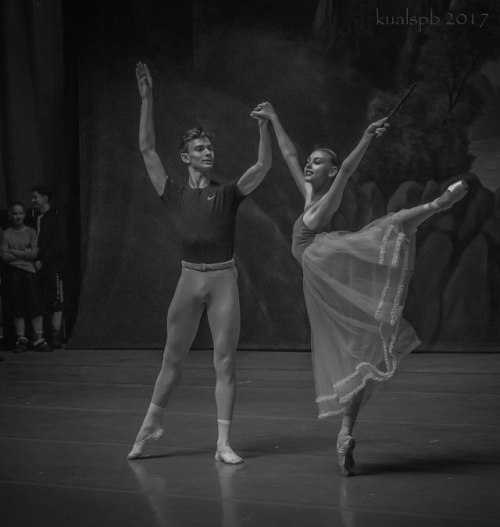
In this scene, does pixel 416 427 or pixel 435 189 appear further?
pixel 435 189

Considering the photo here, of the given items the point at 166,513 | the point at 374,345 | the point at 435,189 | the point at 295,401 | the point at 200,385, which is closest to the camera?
the point at 166,513

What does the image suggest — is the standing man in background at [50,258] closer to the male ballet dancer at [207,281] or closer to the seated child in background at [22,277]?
the seated child in background at [22,277]

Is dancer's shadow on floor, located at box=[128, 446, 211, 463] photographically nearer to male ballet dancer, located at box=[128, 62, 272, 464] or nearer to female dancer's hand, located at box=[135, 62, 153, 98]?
male ballet dancer, located at box=[128, 62, 272, 464]

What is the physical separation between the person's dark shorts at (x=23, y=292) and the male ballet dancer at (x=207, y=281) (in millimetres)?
5085

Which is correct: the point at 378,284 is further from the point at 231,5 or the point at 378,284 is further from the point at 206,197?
the point at 231,5

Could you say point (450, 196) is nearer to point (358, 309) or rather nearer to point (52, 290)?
point (358, 309)

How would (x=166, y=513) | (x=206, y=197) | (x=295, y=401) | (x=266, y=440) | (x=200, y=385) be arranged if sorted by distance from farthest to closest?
(x=200, y=385), (x=295, y=401), (x=266, y=440), (x=206, y=197), (x=166, y=513)

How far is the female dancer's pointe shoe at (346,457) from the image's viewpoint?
167 inches

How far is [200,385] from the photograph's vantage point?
7.20 metres

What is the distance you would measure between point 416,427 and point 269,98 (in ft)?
14.6

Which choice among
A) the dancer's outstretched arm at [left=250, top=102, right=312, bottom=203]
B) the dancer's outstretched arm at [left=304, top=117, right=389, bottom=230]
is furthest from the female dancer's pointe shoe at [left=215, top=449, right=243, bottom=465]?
the dancer's outstretched arm at [left=250, top=102, right=312, bottom=203]

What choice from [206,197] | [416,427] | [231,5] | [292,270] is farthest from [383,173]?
[206,197]

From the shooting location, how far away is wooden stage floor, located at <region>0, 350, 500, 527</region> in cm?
370

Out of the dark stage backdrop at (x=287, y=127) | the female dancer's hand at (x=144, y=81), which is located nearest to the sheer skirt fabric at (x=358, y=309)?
the female dancer's hand at (x=144, y=81)
